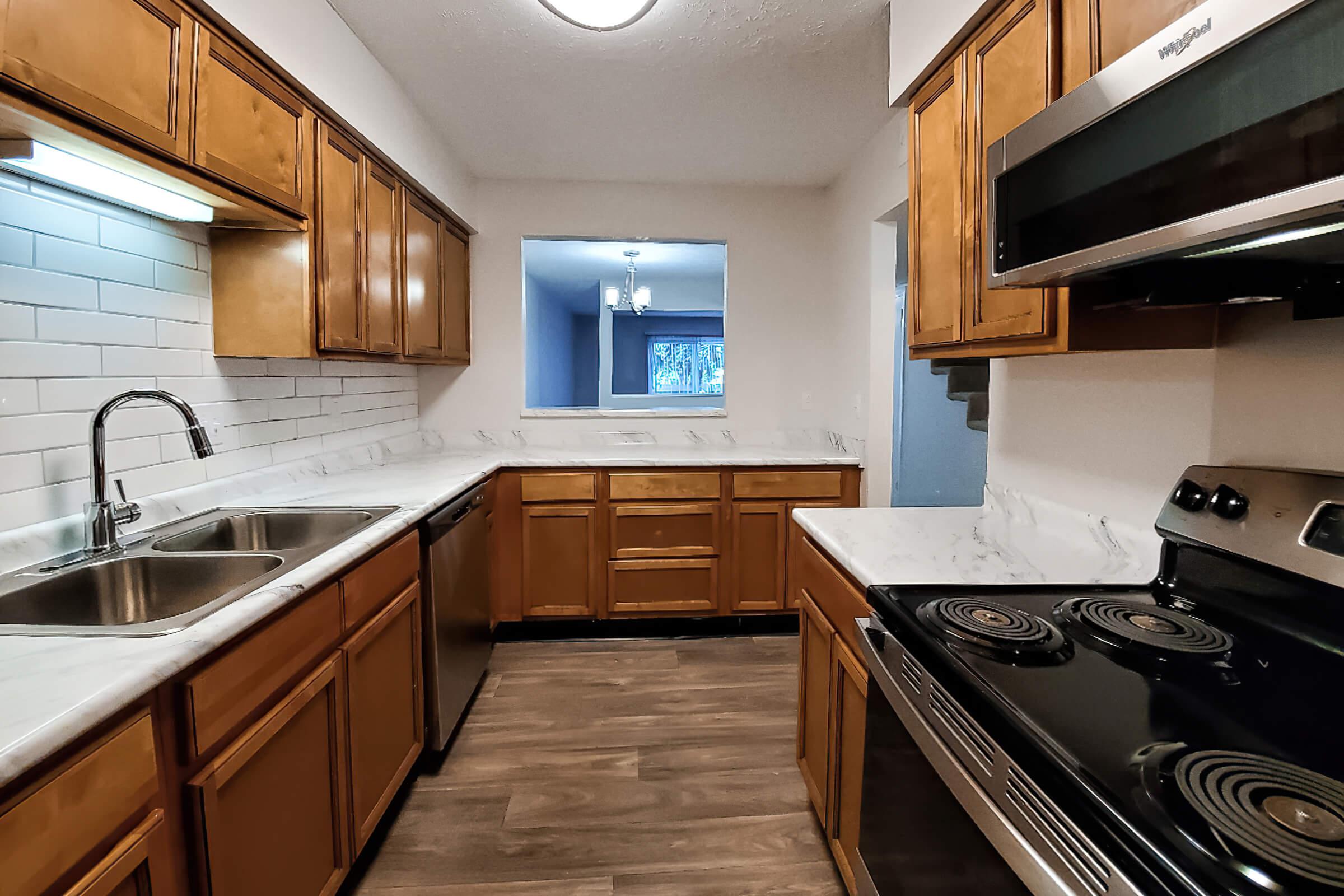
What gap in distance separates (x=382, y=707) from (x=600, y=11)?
196 cm

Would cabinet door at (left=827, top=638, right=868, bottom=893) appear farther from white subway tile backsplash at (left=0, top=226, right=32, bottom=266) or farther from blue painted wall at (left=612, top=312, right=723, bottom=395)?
blue painted wall at (left=612, top=312, right=723, bottom=395)

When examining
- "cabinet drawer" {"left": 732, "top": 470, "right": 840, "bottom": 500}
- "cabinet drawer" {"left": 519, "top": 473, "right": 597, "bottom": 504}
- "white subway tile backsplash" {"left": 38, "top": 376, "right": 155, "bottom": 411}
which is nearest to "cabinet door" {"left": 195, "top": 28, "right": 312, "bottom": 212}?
"white subway tile backsplash" {"left": 38, "top": 376, "right": 155, "bottom": 411}

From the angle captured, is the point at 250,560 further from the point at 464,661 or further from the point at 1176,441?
the point at 1176,441

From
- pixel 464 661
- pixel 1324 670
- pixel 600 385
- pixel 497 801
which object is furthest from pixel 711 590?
pixel 600 385

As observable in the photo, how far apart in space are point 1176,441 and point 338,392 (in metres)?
2.84

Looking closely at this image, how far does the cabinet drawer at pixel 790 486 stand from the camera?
340 centimetres

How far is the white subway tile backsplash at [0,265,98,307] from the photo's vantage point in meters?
1.38

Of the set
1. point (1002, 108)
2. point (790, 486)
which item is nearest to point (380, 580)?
point (1002, 108)

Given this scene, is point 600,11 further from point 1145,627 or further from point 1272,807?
point 1272,807

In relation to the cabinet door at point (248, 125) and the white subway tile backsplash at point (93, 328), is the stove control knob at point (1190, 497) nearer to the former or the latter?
the cabinet door at point (248, 125)

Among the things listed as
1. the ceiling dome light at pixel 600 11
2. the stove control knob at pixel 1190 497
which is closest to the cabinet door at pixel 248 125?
the ceiling dome light at pixel 600 11

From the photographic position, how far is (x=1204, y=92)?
2.74 feet

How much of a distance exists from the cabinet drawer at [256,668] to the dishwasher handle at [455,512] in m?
0.61

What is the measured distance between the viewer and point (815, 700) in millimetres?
1843
